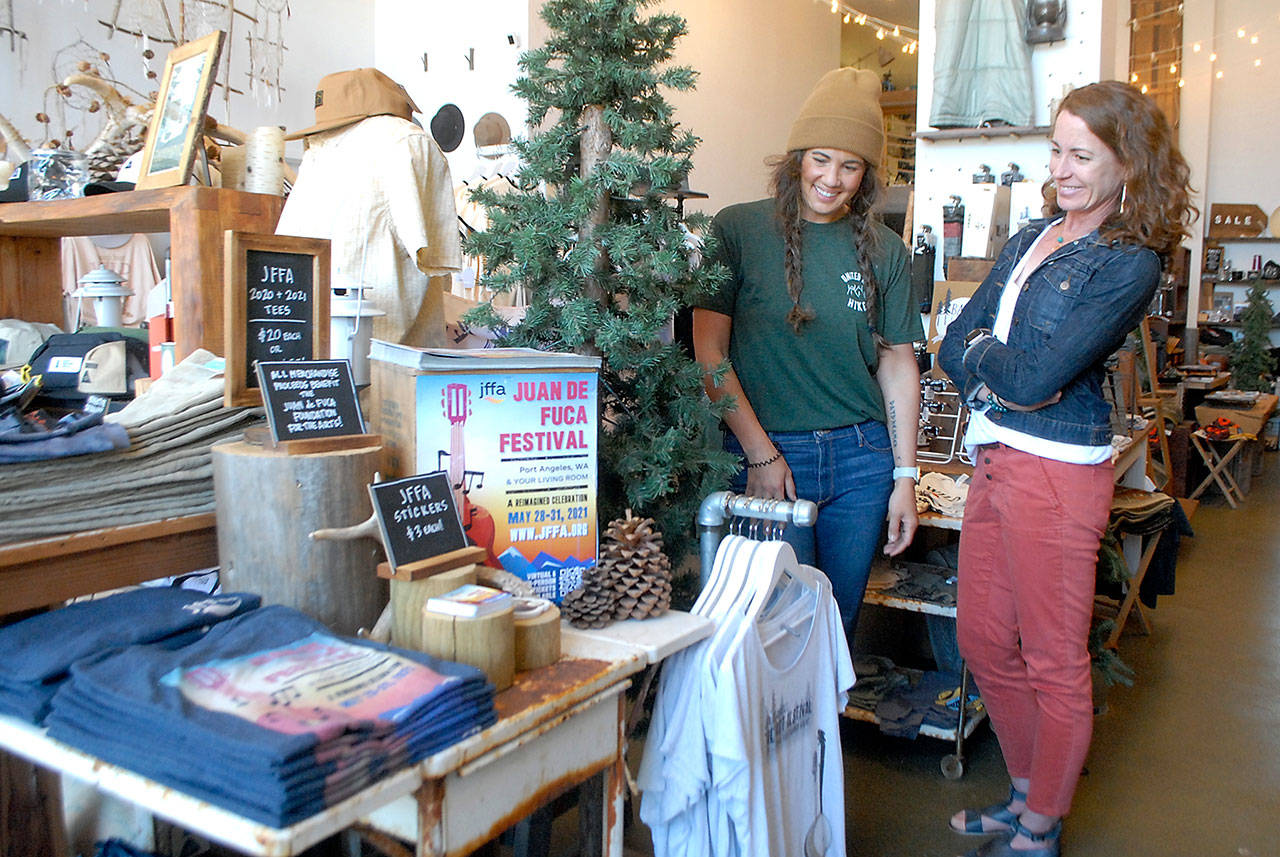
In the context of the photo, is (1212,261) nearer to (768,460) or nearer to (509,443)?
(768,460)

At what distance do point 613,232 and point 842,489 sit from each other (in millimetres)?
843

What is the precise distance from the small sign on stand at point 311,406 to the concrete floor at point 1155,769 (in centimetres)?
111

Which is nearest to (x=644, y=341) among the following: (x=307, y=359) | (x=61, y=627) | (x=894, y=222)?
(x=307, y=359)

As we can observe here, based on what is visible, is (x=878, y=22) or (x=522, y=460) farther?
(x=878, y=22)

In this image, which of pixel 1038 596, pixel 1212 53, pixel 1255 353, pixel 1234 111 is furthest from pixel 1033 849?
pixel 1234 111

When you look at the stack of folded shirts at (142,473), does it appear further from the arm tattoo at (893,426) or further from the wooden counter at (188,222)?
the arm tattoo at (893,426)

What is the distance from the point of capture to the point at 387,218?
2414mm

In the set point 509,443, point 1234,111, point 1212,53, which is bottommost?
point 509,443

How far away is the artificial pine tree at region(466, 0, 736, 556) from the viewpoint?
1.62 m

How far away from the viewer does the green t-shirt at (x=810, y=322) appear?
82.6 inches

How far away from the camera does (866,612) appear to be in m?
4.22

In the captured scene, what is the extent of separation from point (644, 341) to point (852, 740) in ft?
6.60

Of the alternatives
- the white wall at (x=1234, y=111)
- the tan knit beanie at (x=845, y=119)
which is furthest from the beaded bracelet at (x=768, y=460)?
the white wall at (x=1234, y=111)

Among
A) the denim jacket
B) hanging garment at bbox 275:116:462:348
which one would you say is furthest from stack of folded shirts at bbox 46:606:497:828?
the denim jacket
